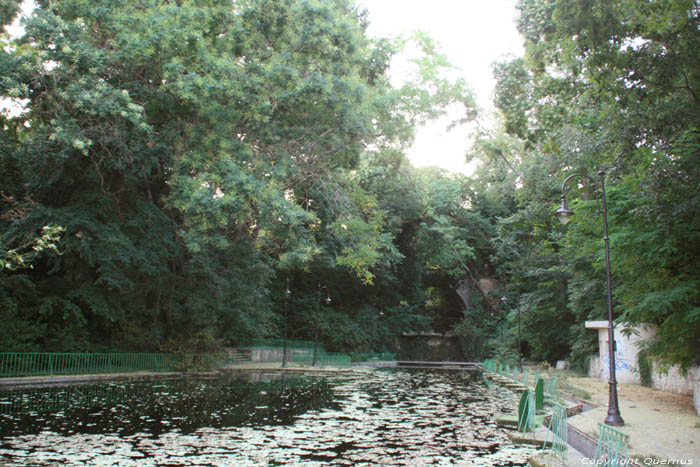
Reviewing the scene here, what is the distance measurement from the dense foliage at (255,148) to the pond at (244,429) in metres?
4.35

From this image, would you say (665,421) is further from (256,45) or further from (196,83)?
(256,45)

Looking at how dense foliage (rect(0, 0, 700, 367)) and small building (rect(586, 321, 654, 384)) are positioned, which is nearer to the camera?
dense foliage (rect(0, 0, 700, 367))

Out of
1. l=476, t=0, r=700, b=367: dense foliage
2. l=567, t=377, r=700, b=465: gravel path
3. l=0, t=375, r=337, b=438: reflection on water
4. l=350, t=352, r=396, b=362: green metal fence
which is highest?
l=476, t=0, r=700, b=367: dense foliage

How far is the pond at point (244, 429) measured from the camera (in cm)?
830

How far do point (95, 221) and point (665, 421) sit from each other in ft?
66.3

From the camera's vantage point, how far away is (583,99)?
44.5 ft

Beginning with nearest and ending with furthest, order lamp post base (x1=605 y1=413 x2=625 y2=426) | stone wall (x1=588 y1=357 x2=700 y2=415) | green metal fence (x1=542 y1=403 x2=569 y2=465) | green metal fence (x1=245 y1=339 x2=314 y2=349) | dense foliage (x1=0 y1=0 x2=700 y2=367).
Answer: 1. green metal fence (x1=542 y1=403 x2=569 y2=465)
2. dense foliage (x1=0 y1=0 x2=700 y2=367)
3. lamp post base (x1=605 y1=413 x2=625 y2=426)
4. stone wall (x1=588 y1=357 x2=700 y2=415)
5. green metal fence (x1=245 y1=339 x2=314 y2=349)

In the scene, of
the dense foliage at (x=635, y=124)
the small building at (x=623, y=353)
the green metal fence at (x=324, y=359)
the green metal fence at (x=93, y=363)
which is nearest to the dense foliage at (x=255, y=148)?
the dense foliage at (x=635, y=124)

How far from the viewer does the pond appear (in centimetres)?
830

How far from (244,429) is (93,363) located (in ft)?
47.8

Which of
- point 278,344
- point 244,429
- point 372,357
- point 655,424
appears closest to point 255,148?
point 244,429

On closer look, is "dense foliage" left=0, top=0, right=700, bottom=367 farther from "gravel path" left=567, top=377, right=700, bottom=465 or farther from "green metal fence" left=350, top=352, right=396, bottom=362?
"green metal fence" left=350, top=352, right=396, bottom=362

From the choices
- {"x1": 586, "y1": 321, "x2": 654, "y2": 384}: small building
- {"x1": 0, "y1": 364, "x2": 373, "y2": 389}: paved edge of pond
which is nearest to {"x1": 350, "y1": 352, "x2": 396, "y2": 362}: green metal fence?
{"x1": 0, "y1": 364, "x2": 373, "y2": 389}: paved edge of pond

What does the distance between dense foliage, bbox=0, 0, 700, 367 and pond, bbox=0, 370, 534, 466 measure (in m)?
4.35
